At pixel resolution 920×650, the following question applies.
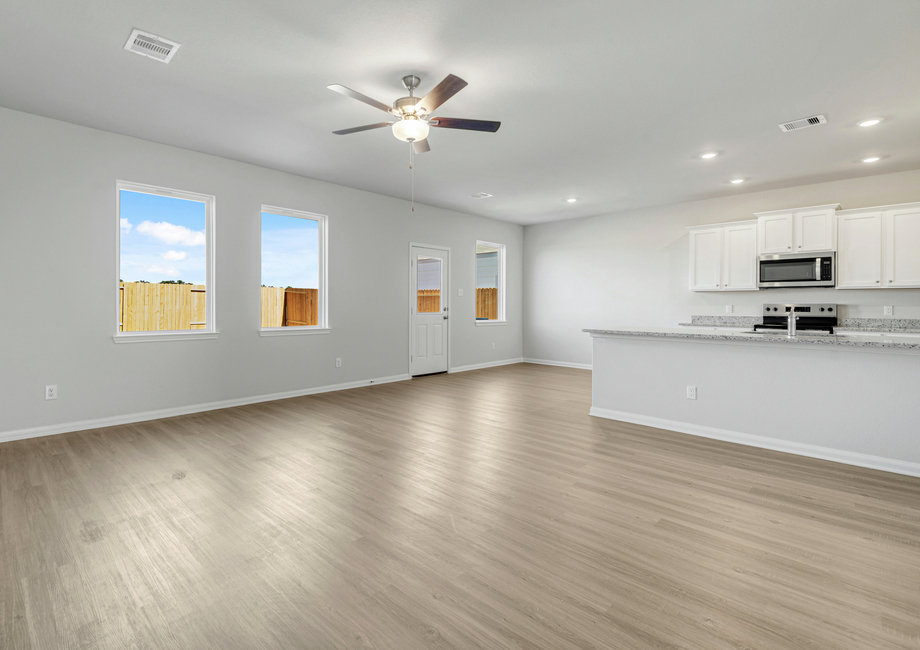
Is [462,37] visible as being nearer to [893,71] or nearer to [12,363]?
[893,71]

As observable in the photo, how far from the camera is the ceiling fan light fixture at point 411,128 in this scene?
3.21 metres

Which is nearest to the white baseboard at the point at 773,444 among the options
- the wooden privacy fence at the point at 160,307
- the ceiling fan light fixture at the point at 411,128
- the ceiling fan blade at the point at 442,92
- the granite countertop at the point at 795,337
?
the granite countertop at the point at 795,337

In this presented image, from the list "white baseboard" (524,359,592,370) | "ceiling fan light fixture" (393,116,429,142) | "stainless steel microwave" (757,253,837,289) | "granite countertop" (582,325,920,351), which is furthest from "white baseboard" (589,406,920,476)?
"white baseboard" (524,359,592,370)

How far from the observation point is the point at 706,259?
6.51 m

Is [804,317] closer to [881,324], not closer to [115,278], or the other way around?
[881,324]

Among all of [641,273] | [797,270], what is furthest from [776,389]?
[641,273]

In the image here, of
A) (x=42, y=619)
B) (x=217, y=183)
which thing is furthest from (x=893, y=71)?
(x=217, y=183)

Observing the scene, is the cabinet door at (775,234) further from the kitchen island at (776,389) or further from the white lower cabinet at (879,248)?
the kitchen island at (776,389)

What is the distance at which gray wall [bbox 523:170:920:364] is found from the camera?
18.4 feet

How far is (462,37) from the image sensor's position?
2.78 m

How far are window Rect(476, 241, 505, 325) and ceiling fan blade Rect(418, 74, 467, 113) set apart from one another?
5740 millimetres

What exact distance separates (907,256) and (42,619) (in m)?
7.56

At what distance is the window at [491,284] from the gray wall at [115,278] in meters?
2.17

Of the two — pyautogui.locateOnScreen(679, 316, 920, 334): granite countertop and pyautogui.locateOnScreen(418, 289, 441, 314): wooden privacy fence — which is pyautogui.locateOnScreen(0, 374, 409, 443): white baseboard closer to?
pyautogui.locateOnScreen(418, 289, 441, 314): wooden privacy fence
